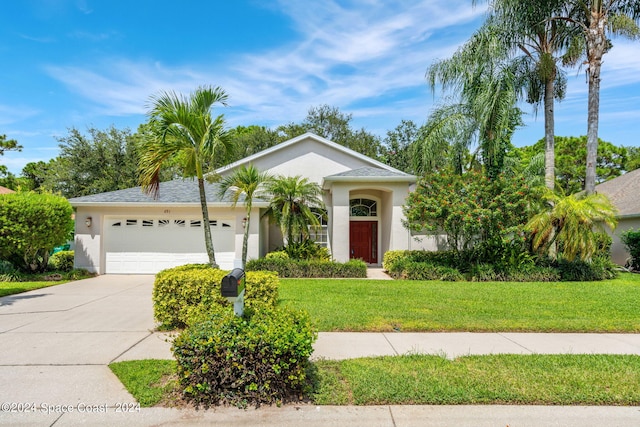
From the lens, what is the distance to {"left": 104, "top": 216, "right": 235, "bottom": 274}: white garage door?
14.8 m

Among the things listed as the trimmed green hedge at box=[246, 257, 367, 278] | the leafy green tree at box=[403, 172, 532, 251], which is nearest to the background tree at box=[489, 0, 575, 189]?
the leafy green tree at box=[403, 172, 532, 251]

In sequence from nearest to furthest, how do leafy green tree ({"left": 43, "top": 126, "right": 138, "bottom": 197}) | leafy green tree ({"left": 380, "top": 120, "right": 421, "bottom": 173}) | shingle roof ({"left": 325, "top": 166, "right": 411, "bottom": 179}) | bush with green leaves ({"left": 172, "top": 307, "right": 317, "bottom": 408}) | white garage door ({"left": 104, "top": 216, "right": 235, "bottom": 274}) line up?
bush with green leaves ({"left": 172, "top": 307, "right": 317, "bottom": 408}) → white garage door ({"left": 104, "top": 216, "right": 235, "bottom": 274}) → shingle roof ({"left": 325, "top": 166, "right": 411, "bottom": 179}) → leafy green tree ({"left": 43, "top": 126, "right": 138, "bottom": 197}) → leafy green tree ({"left": 380, "top": 120, "right": 421, "bottom": 173})

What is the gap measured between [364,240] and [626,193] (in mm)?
14154

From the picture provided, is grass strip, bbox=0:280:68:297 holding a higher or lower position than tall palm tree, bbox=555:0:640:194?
lower

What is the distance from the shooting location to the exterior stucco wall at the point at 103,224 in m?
14.5

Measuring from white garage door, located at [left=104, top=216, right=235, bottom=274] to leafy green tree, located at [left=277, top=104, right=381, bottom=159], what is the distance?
22.1 meters

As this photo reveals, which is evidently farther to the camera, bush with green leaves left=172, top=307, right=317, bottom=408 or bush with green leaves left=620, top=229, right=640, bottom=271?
bush with green leaves left=620, top=229, right=640, bottom=271

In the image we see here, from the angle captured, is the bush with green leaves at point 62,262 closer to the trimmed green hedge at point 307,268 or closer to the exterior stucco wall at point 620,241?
the trimmed green hedge at point 307,268

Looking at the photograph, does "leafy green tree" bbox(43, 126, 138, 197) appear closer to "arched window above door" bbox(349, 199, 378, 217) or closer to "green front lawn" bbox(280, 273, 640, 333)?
"arched window above door" bbox(349, 199, 378, 217)

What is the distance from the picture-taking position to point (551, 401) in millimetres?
3797

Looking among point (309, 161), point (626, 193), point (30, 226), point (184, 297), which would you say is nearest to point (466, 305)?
point (184, 297)

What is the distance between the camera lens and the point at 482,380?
420cm

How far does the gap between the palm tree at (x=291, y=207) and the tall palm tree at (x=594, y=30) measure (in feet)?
35.2

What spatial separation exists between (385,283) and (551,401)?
8167 millimetres
